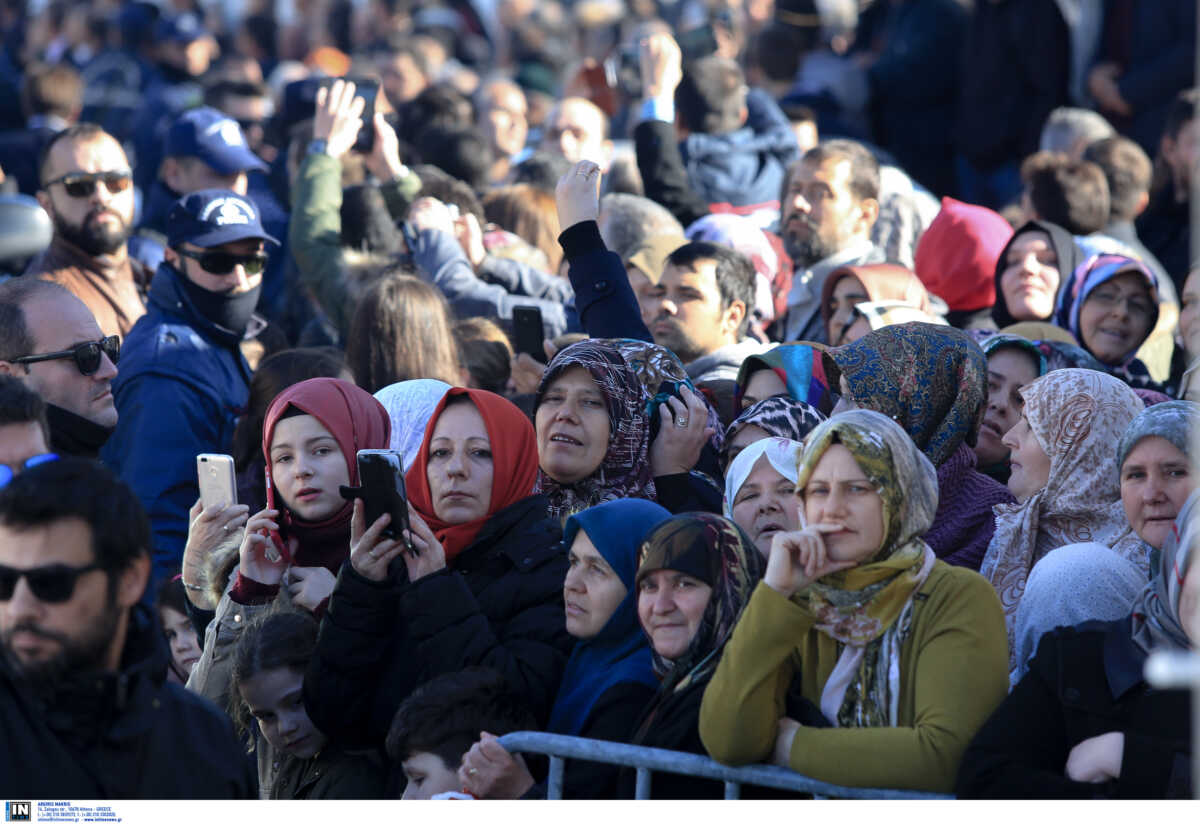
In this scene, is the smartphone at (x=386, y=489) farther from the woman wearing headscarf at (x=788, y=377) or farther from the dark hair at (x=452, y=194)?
the dark hair at (x=452, y=194)

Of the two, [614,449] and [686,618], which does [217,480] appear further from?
[686,618]

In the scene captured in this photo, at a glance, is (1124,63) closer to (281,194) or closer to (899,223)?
(899,223)

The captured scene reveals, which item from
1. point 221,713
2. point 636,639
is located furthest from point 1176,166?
point 221,713

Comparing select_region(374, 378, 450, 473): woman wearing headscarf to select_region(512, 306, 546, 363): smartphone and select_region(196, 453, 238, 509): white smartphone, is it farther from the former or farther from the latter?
select_region(512, 306, 546, 363): smartphone

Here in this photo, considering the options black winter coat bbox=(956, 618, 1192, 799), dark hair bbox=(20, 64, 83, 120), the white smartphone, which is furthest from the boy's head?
dark hair bbox=(20, 64, 83, 120)

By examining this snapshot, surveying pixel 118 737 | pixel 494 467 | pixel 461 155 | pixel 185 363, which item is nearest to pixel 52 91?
pixel 461 155

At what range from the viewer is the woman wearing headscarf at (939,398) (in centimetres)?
466

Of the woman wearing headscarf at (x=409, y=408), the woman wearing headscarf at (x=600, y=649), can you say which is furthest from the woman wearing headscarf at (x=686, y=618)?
the woman wearing headscarf at (x=409, y=408)

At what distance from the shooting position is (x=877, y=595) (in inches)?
143

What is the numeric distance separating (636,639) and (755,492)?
2.05ft

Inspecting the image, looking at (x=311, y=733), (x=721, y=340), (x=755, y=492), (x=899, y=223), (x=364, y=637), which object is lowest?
(x=311, y=733)

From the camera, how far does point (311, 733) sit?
430cm

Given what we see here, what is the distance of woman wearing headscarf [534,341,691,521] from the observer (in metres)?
4.79

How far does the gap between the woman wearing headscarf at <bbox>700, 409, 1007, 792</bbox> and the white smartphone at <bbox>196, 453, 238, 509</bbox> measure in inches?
64.9
